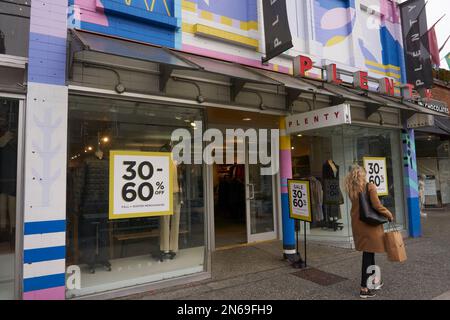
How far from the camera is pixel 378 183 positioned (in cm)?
785

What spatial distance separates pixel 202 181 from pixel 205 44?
7.86 feet

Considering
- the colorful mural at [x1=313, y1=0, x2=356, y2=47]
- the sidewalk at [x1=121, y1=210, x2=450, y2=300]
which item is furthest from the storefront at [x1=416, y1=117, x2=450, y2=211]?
the colorful mural at [x1=313, y1=0, x2=356, y2=47]

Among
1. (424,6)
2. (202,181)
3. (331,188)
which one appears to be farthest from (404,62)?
(202,181)

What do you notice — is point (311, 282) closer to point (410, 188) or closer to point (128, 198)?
point (128, 198)

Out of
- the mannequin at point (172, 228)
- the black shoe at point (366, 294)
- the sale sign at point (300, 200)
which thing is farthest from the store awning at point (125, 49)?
the black shoe at point (366, 294)

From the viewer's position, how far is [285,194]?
20.6ft

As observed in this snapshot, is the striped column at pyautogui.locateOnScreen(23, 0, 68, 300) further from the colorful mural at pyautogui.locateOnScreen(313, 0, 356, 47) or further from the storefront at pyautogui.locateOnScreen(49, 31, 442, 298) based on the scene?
the colorful mural at pyautogui.locateOnScreen(313, 0, 356, 47)

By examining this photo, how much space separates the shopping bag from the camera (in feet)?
13.7

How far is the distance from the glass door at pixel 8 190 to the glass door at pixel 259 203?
16.3ft

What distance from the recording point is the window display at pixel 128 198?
175 inches

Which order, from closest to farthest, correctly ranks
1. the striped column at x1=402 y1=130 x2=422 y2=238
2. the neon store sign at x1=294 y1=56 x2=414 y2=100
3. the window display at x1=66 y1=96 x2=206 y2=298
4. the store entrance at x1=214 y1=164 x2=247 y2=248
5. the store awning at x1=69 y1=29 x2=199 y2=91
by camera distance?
1. the store awning at x1=69 y1=29 x2=199 y2=91
2. the window display at x1=66 y1=96 x2=206 y2=298
3. the neon store sign at x1=294 y1=56 x2=414 y2=100
4. the striped column at x1=402 y1=130 x2=422 y2=238
5. the store entrance at x1=214 y1=164 x2=247 y2=248

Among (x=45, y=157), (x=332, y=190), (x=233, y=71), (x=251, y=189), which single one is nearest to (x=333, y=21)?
(x=332, y=190)

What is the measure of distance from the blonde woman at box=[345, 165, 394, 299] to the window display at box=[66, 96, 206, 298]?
236cm

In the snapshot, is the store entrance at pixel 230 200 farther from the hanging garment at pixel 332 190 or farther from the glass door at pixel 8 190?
the glass door at pixel 8 190
